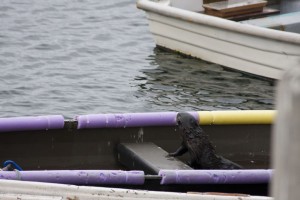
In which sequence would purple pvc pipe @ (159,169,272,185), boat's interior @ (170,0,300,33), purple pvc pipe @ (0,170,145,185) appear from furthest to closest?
boat's interior @ (170,0,300,33) → purple pvc pipe @ (159,169,272,185) → purple pvc pipe @ (0,170,145,185)

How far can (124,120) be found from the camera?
6.78 m

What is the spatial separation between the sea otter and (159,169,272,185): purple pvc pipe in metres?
0.72

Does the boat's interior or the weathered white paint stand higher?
the weathered white paint

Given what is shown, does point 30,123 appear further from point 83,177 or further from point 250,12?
point 250,12

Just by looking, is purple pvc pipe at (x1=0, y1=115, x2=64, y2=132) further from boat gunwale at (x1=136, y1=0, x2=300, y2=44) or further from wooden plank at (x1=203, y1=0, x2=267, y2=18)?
wooden plank at (x1=203, y1=0, x2=267, y2=18)

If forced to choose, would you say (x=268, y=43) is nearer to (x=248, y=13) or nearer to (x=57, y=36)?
(x=248, y=13)

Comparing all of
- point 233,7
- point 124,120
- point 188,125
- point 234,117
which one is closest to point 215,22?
point 233,7

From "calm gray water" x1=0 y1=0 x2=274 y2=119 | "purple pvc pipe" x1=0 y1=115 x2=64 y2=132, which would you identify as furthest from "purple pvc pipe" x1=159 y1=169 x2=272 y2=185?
"calm gray water" x1=0 y1=0 x2=274 y2=119

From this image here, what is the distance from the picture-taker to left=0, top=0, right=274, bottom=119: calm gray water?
35.3 feet

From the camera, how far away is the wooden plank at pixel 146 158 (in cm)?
627

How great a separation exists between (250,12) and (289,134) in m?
11.4

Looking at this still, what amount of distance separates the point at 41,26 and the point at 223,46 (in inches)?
186

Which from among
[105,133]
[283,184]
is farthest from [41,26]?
[283,184]

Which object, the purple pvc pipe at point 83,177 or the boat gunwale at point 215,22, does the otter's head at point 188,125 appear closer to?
the purple pvc pipe at point 83,177
